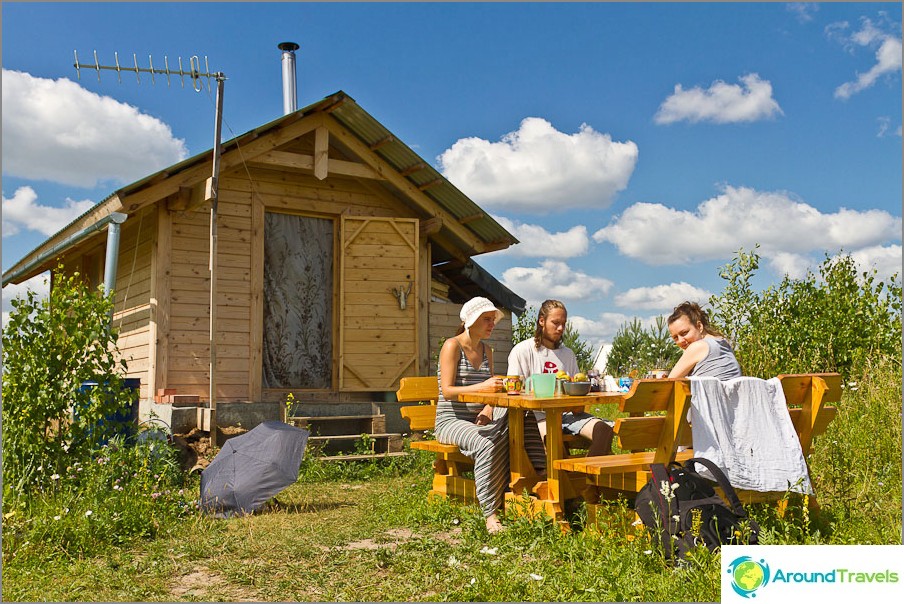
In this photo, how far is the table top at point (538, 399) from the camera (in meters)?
4.72

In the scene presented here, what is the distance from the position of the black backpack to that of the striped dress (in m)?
1.23

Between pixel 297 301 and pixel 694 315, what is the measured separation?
236 inches

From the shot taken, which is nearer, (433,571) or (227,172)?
(433,571)

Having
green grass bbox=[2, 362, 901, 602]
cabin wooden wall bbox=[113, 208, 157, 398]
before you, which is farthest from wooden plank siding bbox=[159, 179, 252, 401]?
green grass bbox=[2, 362, 901, 602]

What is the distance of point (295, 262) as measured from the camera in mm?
9977

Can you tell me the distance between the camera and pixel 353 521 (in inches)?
222

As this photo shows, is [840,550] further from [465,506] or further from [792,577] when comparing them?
[465,506]

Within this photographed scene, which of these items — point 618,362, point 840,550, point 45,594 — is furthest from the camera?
point 618,362

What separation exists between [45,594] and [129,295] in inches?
262

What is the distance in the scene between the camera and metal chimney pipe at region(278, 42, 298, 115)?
11875 millimetres

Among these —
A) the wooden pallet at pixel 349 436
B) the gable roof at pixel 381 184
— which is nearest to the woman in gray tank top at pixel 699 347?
the wooden pallet at pixel 349 436

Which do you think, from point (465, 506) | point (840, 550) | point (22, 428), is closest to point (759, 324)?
point (465, 506)

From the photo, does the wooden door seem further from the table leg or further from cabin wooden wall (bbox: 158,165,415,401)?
the table leg

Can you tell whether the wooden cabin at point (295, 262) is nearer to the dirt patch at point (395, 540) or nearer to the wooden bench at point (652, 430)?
the dirt patch at point (395, 540)
